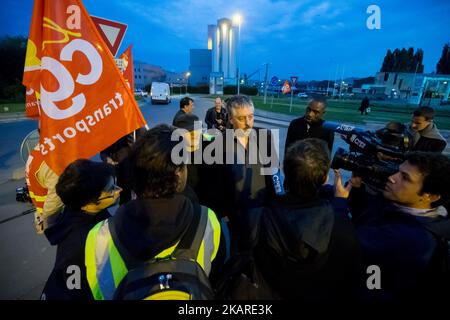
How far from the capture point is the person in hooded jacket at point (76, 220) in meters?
1.20

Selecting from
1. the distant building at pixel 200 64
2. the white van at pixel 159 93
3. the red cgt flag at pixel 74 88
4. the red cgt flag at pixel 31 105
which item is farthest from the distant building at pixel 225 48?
the red cgt flag at pixel 74 88

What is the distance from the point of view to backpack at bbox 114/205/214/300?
88cm

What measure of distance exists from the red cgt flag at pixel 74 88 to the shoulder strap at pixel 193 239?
1311 mm

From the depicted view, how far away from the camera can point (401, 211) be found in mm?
1435

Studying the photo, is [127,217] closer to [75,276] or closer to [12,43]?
[75,276]

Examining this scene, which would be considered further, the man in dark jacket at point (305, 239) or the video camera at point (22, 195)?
the video camera at point (22, 195)

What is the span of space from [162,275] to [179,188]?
0.40 metres

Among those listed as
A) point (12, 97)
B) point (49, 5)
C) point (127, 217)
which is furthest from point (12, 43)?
point (127, 217)

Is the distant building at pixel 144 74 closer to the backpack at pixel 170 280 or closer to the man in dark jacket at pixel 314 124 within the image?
the man in dark jacket at pixel 314 124

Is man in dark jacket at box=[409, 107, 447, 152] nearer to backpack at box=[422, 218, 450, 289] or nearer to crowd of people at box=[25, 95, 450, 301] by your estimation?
crowd of people at box=[25, 95, 450, 301]

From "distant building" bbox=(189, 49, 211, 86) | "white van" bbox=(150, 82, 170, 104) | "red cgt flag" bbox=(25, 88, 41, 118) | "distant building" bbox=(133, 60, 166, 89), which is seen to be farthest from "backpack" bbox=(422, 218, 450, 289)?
"distant building" bbox=(133, 60, 166, 89)

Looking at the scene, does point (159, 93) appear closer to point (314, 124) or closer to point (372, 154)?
point (314, 124)

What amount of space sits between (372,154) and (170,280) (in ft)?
6.43


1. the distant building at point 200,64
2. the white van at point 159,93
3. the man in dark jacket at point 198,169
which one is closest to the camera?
the man in dark jacket at point 198,169
